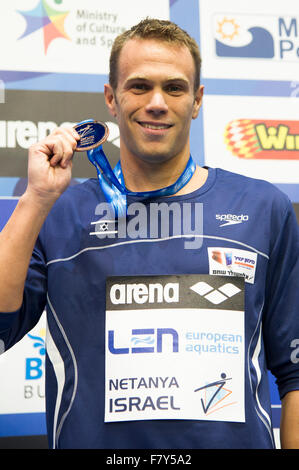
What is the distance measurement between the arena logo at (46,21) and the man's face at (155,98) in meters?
0.70

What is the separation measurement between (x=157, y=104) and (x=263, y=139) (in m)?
0.87

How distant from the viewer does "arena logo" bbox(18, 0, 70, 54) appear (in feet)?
6.87

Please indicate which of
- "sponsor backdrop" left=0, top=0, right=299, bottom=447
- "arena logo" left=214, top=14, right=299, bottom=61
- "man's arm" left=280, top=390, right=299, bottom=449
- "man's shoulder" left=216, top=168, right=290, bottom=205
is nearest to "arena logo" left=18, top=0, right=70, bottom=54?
"sponsor backdrop" left=0, top=0, right=299, bottom=447

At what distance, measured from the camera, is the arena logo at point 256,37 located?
2209 mm

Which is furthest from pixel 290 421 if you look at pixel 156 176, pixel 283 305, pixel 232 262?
pixel 156 176

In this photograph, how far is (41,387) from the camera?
6.52ft

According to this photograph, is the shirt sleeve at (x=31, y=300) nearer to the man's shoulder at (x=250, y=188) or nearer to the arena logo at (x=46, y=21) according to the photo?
the man's shoulder at (x=250, y=188)

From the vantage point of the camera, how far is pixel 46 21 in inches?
82.9

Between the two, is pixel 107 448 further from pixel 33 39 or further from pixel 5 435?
pixel 33 39

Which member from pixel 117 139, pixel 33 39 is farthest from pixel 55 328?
pixel 33 39

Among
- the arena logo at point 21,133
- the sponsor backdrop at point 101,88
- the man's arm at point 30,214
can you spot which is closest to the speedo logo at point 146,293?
the man's arm at point 30,214

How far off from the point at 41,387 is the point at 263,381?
0.87 meters

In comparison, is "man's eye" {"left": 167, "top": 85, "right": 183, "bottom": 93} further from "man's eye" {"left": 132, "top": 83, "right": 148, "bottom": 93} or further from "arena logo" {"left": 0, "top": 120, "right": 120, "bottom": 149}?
"arena logo" {"left": 0, "top": 120, "right": 120, "bottom": 149}

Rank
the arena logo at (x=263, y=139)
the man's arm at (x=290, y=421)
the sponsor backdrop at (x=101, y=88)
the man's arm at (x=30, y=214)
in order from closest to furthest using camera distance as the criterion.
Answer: the man's arm at (x=30, y=214), the man's arm at (x=290, y=421), the sponsor backdrop at (x=101, y=88), the arena logo at (x=263, y=139)
